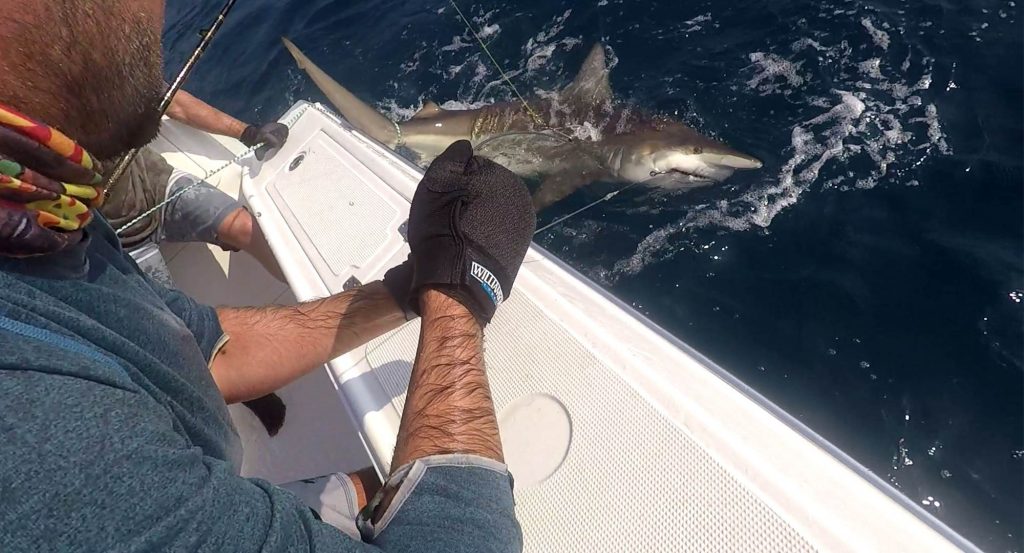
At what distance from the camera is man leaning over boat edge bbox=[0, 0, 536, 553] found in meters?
0.62

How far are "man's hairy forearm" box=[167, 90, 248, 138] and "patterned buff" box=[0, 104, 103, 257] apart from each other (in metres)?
2.90

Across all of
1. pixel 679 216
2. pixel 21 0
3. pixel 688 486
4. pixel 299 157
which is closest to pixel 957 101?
pixel 679 216

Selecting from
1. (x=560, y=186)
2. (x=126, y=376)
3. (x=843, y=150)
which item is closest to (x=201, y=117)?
(x=560, y=186)

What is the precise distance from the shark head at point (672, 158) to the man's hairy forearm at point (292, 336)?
7.13 feet

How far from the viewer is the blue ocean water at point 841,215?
226 centimetres

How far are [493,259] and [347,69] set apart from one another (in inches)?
174

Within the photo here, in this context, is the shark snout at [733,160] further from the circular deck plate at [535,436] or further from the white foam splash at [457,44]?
the white foam splash at [457,44]

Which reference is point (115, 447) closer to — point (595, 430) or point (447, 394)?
point (447, 394)

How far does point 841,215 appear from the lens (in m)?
2.97

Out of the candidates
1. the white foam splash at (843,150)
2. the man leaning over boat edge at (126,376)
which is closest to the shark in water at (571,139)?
the white foam splash at (843,150)

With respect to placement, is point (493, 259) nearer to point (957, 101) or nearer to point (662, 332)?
point (662, 332)

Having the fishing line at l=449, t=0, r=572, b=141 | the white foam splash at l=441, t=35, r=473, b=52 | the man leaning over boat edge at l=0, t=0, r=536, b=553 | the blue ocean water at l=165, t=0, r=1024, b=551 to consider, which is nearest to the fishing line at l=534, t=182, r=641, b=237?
the blue ocean water at l=165, t=0, r=1024, b=551

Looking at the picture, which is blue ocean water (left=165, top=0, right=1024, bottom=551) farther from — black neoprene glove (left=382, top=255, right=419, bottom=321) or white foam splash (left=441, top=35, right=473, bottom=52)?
black neoprene glove (left=382, top=255, right=419, bottom=321)

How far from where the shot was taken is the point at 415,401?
50.1 inches
